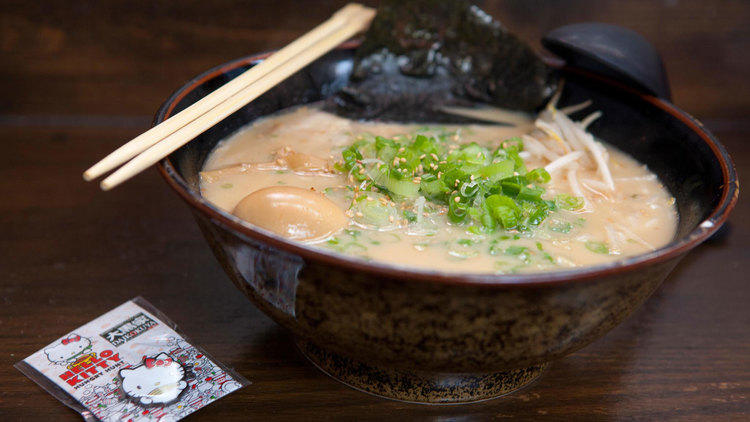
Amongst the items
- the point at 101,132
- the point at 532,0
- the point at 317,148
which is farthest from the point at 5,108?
the point at 532,0

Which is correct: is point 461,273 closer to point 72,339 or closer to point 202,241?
point 72,339

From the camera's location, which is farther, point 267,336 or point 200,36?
point 200,36

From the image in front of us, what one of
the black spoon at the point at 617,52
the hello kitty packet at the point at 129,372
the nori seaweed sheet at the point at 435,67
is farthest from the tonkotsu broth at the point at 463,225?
the hello kitty packet at the point at 129,372

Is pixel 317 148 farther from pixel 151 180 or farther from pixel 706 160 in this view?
pixel 706 160

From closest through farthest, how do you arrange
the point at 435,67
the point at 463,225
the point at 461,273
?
the point at 461,273, the point at 463,225, the point at 435,67

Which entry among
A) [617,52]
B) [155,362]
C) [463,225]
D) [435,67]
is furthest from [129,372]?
[617,52]

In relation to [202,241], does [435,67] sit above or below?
above

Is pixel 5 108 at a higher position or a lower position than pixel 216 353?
higher

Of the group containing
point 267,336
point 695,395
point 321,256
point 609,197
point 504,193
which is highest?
point 321,256
